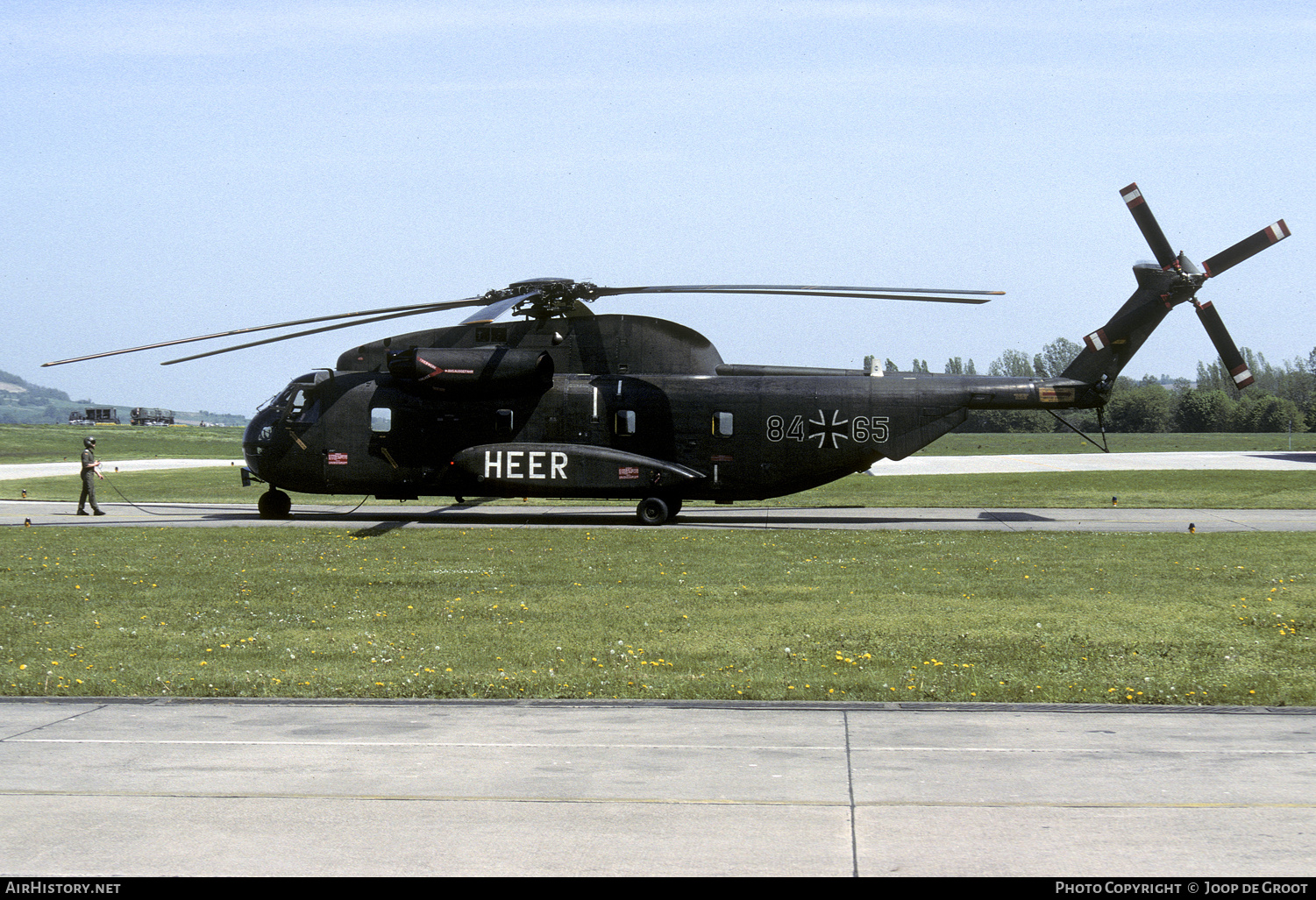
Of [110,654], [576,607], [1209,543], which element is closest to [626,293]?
[576,607]

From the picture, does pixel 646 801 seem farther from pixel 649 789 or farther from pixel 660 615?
→ pixel 660 615

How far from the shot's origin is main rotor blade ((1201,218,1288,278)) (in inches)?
1027

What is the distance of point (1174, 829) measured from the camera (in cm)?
639

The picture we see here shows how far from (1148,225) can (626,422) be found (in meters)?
13.1

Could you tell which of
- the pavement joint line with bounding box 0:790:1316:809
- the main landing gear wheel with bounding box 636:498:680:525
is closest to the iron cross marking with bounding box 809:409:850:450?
the main landing gear wheel with bounding box 636:498:680:525

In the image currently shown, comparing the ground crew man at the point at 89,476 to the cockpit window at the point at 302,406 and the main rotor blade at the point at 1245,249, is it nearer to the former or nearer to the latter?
the cockpit window at the point at 302,406

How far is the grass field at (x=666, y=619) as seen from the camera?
10.8 metres

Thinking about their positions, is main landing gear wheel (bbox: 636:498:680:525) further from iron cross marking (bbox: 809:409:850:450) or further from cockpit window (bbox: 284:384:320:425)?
cockpit window (bbox: 284:384:320:425)

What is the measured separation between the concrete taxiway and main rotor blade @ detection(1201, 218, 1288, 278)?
2016 cm

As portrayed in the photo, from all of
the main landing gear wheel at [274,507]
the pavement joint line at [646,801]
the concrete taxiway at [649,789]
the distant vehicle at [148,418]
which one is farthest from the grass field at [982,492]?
the distant vehicle at [148,418]

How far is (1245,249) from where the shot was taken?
26.4 m

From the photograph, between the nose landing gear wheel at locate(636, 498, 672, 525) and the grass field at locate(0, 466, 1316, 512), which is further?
the grass field at locate(0, 466, 1316, 512)

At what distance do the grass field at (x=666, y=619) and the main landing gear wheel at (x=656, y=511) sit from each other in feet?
13.1

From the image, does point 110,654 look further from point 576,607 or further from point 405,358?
point 405,358
